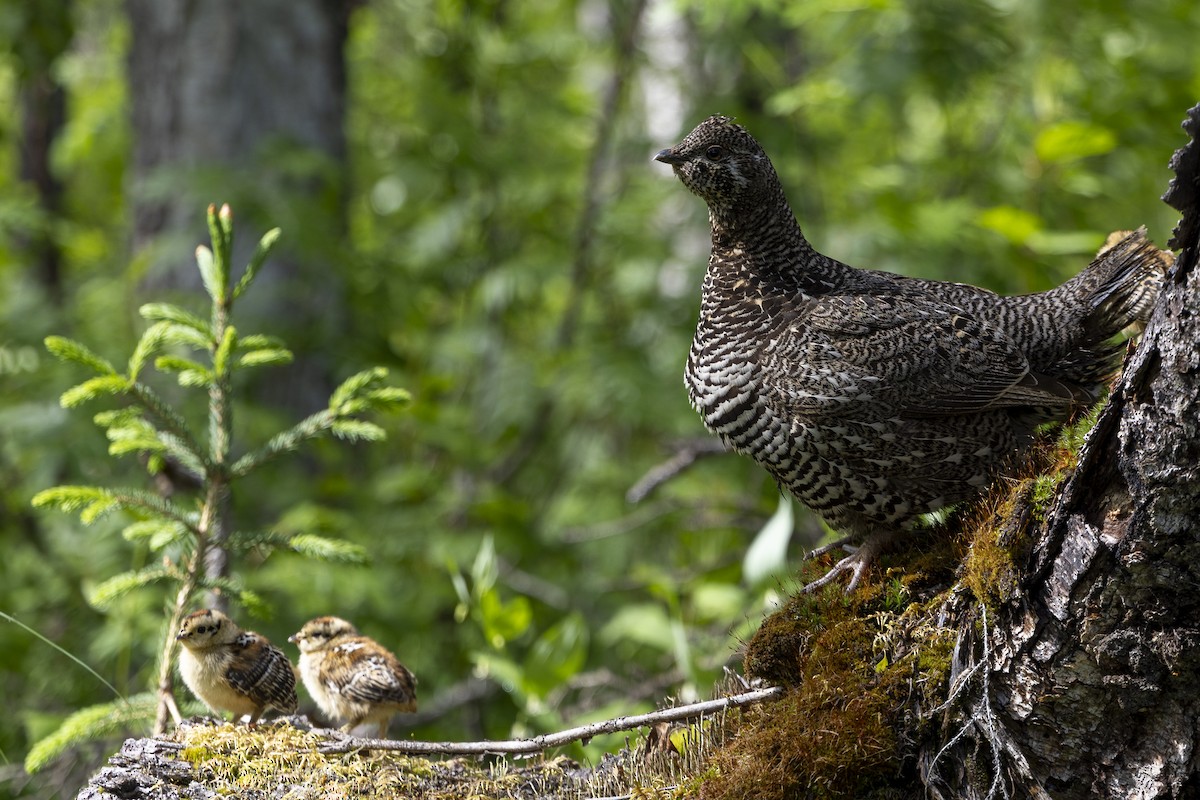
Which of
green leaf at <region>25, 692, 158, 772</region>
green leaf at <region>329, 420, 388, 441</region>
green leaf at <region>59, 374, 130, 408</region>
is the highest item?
green leaf at <region>59, 374, 130, 408</region>

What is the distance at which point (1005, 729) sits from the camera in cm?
235

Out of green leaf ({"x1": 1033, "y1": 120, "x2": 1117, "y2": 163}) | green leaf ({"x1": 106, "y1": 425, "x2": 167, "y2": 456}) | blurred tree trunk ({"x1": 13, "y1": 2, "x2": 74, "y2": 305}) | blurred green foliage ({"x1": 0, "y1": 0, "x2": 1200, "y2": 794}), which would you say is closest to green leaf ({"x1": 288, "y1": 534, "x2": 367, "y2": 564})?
green leaf ({"x1": 106, "y1": 425, "x2": 167, "y2": 456})

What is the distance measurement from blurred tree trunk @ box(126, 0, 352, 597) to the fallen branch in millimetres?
4523

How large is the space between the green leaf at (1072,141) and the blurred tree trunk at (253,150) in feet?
15.4

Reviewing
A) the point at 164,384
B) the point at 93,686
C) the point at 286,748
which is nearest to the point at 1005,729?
the point at 286,748

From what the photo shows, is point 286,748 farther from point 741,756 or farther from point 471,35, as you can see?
point 471,35

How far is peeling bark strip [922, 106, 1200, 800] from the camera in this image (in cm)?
188

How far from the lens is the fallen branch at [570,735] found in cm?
279

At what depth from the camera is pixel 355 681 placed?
344 cm

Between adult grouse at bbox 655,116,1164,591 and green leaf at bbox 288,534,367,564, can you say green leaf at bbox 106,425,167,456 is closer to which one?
green leaf at bbox 288,534,367,564

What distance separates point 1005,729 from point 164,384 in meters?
5.46

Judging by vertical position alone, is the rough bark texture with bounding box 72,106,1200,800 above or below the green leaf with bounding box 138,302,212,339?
below

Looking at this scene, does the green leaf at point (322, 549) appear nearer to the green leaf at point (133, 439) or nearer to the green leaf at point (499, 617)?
the green leaf at point (133, 439)

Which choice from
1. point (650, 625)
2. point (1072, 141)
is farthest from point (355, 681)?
point (1072, 141)
